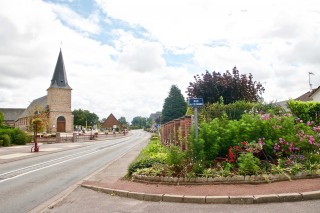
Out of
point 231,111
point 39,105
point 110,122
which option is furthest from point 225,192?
point 110,122

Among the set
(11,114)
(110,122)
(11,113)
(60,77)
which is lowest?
(110,122)

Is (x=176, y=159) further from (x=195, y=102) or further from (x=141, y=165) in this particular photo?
(x=141, y=165)

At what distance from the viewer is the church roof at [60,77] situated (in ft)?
260

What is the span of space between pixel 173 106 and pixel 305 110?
74.3m

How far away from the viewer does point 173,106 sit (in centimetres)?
8988

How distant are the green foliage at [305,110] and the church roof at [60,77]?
70.0m

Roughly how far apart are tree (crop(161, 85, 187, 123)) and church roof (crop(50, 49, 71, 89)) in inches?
1053

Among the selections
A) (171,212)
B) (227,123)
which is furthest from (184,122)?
(171,212)

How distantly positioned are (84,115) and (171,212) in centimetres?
13247

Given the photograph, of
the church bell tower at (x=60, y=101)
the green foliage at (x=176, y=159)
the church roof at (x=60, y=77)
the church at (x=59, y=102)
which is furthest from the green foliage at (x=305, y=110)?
the church roof at (x=60, y=77)

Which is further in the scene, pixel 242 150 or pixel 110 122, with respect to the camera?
pixel 110 122

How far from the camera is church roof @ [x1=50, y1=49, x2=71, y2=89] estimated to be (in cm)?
7938

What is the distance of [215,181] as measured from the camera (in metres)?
8.43

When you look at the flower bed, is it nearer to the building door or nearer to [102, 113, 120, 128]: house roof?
the building door
